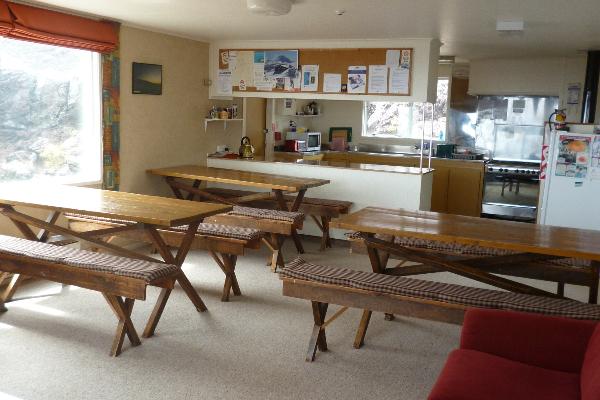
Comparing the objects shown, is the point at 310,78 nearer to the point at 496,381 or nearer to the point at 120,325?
the point at 120,325

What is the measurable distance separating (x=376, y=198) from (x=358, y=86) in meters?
1.11

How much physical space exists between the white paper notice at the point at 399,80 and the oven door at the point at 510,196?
2.29 meters

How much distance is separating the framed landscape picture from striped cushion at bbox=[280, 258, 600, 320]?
119 inches

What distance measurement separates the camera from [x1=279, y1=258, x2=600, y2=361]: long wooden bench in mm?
2834

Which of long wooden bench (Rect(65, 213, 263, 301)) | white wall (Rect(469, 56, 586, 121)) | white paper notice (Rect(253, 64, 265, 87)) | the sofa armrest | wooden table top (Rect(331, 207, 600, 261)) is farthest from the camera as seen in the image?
white wall (Rect(469, 56, 586, 121))

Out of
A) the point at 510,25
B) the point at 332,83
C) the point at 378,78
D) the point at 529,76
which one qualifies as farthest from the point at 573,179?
the point at 332,83

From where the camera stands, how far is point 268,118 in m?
7.64

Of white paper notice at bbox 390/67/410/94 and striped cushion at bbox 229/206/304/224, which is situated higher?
white paper notice at bbox 390/67/410/94

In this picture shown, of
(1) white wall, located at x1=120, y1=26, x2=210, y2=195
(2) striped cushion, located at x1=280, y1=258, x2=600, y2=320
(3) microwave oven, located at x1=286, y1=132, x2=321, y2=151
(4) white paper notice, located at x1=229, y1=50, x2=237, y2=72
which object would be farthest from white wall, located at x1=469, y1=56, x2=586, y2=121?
(2) striped cushion, located at x1=280, y1=258, x2=600, y2=320

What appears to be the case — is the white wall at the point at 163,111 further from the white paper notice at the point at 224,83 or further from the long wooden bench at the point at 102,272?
the long wooden bench at the point at 102,272

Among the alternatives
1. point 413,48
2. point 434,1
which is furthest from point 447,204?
point 434,1

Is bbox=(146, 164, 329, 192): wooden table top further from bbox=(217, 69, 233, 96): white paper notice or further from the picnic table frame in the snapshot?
the picnic table frame

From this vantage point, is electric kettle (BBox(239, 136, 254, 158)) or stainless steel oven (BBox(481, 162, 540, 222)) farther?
stainless steel oven (BBox(481, 162, 540, 222))

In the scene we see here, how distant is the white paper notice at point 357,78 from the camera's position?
5.78 m
